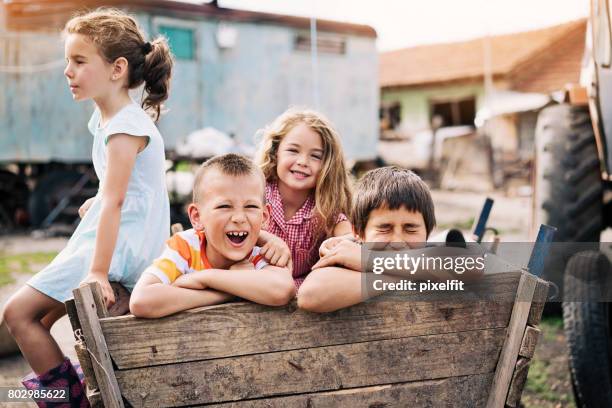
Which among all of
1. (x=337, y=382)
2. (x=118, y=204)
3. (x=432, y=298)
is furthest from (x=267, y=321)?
(x=118, y=204)

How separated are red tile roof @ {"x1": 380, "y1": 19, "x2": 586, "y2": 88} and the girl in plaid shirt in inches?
750

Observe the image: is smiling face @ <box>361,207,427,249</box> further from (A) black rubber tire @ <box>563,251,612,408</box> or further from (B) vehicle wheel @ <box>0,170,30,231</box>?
(B) vehicle wheel @ <box>0,170,30,231</box>

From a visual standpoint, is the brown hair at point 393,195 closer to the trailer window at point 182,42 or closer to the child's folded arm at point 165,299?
the child's folded arm at point 165,299

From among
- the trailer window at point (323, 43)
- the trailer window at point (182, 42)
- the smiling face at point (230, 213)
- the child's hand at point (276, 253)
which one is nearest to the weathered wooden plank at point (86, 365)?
the smiling face at point (230, 213)

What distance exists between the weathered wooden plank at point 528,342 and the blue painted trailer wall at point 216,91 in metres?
10.2

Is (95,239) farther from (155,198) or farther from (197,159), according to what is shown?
(197,159)

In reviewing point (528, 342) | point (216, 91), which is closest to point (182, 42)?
point (216, 91)

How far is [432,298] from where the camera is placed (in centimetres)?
197

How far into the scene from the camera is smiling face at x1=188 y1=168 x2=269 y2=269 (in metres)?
2.14

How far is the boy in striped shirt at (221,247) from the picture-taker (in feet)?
6.24

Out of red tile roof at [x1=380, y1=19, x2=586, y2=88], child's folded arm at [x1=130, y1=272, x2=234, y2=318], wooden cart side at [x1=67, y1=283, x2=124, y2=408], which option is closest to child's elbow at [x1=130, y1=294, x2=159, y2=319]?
child's folded arm at [x1=130, y1=272, x2=234, y2=318]

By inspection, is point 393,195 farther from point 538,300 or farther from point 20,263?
point 20,263

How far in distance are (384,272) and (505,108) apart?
59.8 ft

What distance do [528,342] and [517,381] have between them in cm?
12
